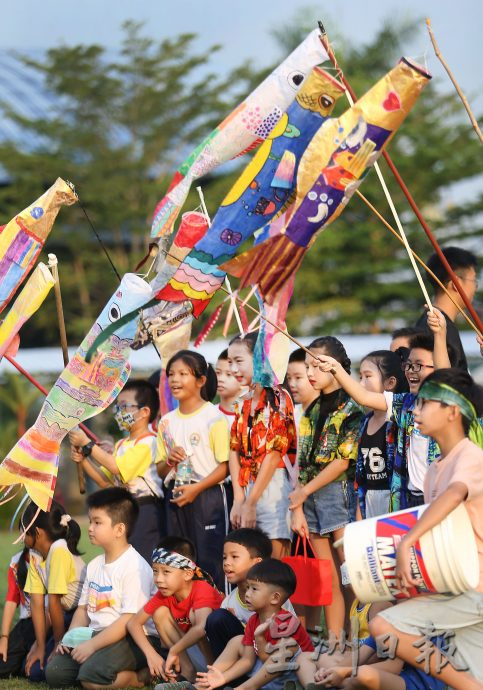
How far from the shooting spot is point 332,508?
5555mm

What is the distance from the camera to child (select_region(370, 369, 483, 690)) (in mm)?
3820

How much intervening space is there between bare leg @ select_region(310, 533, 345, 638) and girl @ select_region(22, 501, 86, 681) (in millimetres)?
1440

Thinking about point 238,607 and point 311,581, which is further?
point 311,581

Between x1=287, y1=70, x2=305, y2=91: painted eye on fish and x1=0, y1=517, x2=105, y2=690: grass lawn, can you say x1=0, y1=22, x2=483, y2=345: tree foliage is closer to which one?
x1=0, y1=517, x2=105, y2=690: grass lawn

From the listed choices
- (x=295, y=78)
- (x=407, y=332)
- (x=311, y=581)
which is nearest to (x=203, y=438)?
(x=311, y=581)

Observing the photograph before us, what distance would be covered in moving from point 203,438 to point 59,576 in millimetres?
1073

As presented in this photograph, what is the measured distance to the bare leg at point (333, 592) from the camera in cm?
546

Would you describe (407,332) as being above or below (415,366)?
above

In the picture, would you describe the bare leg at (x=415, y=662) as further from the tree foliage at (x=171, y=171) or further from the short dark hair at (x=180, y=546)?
the tree foliage at (x=171, y=171)

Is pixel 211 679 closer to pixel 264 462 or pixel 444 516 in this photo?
pixel 264 462

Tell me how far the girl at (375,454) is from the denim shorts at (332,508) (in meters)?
0.24

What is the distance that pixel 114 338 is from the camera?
5.52m

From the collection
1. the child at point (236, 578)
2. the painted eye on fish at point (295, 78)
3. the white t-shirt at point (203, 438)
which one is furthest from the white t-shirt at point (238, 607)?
the painted eye on fish at point (295, 78)

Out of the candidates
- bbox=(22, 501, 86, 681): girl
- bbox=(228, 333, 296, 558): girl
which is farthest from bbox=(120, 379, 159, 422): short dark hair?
bbox=(228, 333, 296, 558): girl
